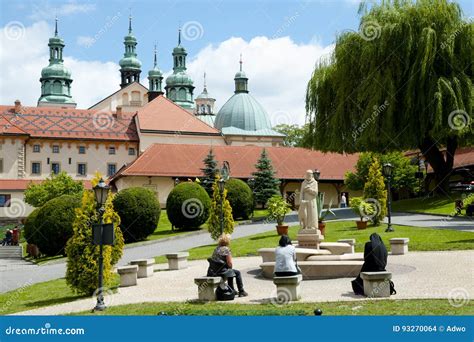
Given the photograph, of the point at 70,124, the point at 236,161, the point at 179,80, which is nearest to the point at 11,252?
the point at 236,161

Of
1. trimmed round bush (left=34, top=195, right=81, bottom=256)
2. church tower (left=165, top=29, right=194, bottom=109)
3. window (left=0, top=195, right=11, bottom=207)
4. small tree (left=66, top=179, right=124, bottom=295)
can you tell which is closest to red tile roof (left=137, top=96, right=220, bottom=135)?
window (left=0, top=195, right=11, bottom=207)

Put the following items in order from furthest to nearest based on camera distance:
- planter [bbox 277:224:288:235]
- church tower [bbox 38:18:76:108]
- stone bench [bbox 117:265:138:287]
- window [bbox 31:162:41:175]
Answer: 1. church tower [bbox 38:18:76:108]
2. window [bbox 31:162:41:175]
3. planter [bbox 277:224:288:235]
4. stone bench [bbox 117:265:138:287]

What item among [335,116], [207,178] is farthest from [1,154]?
[335,116]

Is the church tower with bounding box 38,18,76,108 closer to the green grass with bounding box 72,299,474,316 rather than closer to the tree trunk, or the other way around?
the tree trunk

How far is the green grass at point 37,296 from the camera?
15.1 m

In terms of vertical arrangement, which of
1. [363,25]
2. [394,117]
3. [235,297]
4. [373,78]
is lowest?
[235,297]

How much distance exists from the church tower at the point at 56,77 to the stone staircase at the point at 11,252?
190 ft

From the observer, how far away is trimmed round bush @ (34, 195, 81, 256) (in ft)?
92.7

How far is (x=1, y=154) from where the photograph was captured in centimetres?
6369

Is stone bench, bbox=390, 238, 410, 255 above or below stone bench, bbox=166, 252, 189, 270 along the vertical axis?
above

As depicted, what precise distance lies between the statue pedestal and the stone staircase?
20657 mm

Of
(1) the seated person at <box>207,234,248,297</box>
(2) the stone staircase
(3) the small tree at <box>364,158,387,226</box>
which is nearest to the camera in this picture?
(1) the seated person at <box>207,234,248,297</box>

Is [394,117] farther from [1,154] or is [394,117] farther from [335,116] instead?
[1,154]

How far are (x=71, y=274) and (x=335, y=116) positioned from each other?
23840 millimetres
